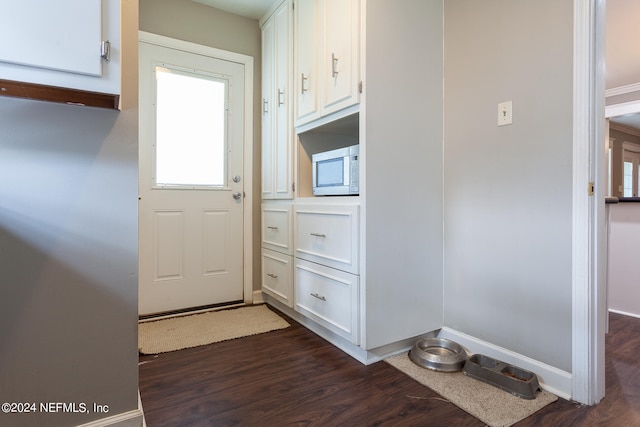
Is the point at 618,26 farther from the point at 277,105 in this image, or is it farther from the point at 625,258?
the point at 277,105

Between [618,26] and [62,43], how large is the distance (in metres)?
3.65

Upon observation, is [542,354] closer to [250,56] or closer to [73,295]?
[73,295]

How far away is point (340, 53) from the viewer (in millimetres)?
1797

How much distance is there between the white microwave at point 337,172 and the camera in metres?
1.74

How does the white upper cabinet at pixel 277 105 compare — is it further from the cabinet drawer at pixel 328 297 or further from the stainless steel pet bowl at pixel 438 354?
the stainless steel pet bowl at pixel 438 354

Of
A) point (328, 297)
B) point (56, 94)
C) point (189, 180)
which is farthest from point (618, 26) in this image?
point (56, 94)

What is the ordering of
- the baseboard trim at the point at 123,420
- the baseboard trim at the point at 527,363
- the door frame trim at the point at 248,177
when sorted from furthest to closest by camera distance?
the door frame trim at the point at 248,177 < the baseboard trim at the point at 527,363 < the baseboard trim at the point at 123,420

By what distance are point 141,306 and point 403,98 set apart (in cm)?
226

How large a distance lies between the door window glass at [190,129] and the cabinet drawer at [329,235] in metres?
0.93

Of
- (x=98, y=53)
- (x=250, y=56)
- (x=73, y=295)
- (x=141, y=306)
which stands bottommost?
(x=141, y=306)

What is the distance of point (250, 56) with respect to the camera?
279 centimetres

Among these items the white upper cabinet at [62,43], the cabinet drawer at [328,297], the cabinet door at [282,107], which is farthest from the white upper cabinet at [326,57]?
the white upper cabinet at [62,43]

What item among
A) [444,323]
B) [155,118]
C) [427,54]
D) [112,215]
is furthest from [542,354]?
[155,118]

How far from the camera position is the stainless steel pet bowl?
162 cm
